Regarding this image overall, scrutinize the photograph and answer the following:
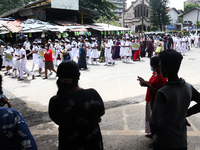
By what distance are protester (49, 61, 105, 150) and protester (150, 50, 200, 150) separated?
591 mm

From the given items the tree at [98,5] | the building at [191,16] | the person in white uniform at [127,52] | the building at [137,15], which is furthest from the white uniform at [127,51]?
the building at [191,16]

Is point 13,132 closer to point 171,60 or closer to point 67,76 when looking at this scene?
point 67,76

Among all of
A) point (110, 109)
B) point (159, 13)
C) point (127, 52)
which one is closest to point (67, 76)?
point (110, 109)

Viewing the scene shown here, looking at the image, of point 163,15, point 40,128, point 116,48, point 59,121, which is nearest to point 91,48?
point 116,48

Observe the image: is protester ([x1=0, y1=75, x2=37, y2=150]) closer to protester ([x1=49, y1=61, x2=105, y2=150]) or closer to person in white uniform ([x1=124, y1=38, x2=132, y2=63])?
protester ([x1=49, y1=61, x2=105, y2=150])

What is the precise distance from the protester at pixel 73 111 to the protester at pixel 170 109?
591 mm

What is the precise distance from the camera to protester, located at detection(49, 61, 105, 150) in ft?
6.19

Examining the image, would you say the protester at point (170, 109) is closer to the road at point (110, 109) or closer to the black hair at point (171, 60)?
the black hair at point (171, 60)

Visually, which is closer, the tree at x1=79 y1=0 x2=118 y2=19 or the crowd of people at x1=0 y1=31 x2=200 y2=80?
the crowd of people at x1=0 y1=31 x2=200 y2=80

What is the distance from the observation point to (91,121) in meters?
1.96

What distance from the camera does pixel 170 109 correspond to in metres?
1.86

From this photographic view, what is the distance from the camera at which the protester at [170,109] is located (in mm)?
1837

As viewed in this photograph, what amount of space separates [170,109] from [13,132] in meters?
1.35

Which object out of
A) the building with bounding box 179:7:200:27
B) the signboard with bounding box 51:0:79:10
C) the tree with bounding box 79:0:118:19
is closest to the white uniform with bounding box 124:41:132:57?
the signboard with bounding box 51:0:79:10
